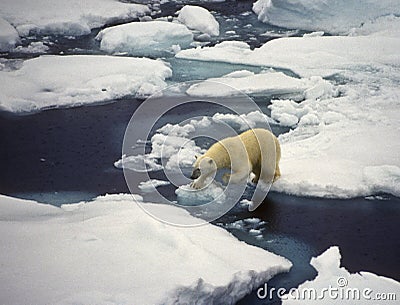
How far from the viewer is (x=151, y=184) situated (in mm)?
5801

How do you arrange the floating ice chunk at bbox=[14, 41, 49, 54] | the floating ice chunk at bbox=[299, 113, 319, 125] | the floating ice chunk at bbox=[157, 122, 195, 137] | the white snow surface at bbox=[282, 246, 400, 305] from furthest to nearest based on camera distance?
the floating ice chunk at bbox=[14, 41, 49, 54], the floating ice chunk at bbox=[299, 113, 319, 125], the floating ice chunk at bbox=[157, 122, 195, 137], the white snow surface at bbox=[282, 246, 400, 305]

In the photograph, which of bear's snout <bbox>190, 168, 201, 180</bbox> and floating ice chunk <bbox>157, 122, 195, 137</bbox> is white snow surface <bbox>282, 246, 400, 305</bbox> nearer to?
bear's snout <bbox>190, 168, 201, 180</bbox>

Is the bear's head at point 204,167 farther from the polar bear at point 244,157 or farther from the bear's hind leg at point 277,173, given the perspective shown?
the bear's hind leg at point 277,173

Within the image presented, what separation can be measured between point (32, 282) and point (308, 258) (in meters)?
2.02

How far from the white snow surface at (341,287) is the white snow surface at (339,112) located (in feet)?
4.43

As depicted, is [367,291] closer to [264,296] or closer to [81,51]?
[264,296]

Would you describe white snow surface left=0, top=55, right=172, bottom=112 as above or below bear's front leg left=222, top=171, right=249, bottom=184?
below

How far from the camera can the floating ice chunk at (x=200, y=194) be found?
5500 millimetres

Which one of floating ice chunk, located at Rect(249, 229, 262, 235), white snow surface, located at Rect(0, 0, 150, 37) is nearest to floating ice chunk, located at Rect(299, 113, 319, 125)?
floating ice chunk, located at Rect(249, 229, 262, 235)

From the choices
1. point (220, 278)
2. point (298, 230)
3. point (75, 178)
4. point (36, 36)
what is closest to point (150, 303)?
point (220, 278)

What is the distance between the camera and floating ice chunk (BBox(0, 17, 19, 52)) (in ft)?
32.5

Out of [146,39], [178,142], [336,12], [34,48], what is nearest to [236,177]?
[178,142]

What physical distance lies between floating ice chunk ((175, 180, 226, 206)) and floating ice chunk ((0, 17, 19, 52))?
5.38 meters

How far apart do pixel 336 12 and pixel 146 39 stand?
334 cm
